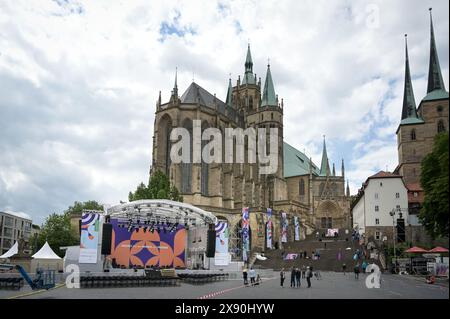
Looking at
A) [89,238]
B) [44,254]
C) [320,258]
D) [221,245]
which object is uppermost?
[89,238]

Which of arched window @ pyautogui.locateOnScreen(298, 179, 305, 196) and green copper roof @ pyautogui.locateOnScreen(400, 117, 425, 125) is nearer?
green copper roof @ pyautogui.locateOnScreen(400, 117, 425, 125)

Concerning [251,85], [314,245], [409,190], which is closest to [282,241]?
[314,245]

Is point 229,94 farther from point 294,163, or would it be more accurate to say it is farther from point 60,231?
point 60,231

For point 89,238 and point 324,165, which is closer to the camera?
point 89,238

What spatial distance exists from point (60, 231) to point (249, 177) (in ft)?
89.8

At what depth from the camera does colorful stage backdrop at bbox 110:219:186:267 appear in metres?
35.0

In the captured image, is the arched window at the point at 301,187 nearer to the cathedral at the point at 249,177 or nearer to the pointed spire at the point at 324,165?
the cathedral at the point at 249,177

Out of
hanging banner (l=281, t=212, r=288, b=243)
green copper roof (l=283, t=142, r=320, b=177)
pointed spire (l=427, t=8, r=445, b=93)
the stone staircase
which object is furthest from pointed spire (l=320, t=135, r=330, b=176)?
pointed spire (l=427, t=8, r=445, b=93)

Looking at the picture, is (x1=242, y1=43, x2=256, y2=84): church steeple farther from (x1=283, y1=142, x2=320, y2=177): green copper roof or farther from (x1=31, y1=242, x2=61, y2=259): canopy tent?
(x1=31, y1=242, x2=61, y2=259): canopy tent

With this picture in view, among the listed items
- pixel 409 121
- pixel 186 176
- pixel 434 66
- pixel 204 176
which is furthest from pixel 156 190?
pixel 409 121

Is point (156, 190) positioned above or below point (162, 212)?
above

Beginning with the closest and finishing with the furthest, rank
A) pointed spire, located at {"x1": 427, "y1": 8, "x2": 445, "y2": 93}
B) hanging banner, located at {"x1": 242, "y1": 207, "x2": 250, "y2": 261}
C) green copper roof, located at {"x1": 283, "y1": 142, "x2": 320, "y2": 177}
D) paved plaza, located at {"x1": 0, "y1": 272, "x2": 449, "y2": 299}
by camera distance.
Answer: pointed spire, located at {"x1": 427, "y1": 8, "x2": 445, "y2": 93}, paved plaza, located at {"x1": 0, "y1": 272, "x2": 449, "y2": 299}, hanging banner, located at {"x1": 242, "y1": 207, "x2": 250, "y2": 261}, green copper roof, located at {"x1": 283, "y1": 142, "x2": 320, "y2": 177}

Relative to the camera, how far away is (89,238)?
98.2 feet
